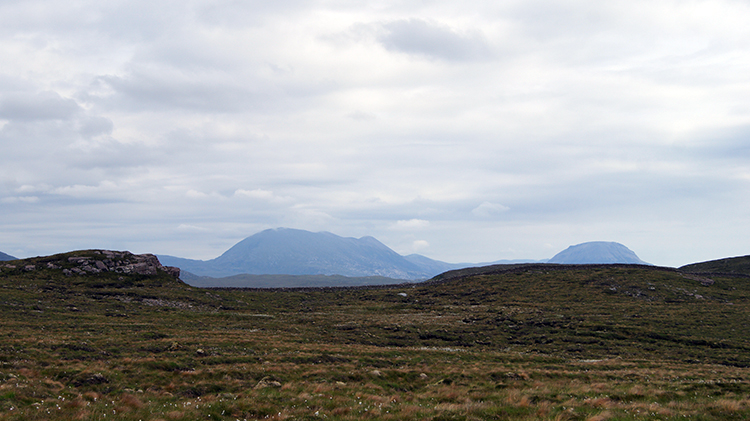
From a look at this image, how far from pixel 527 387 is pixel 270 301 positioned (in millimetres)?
76979

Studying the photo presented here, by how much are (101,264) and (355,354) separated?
81.4m

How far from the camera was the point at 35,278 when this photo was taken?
79.6 metres

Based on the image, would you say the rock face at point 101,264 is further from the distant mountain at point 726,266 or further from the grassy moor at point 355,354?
the distant mountain at point 726,266

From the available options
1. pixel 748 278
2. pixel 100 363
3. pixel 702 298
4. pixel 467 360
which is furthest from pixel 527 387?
pixel 748 278

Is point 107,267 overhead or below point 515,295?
overhead

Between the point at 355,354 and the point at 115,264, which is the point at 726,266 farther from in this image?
the point at 115,264

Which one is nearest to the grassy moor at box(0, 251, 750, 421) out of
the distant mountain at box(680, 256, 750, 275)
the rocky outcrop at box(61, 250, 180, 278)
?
the rocky outcrop at box(61, 250, 180, 278)

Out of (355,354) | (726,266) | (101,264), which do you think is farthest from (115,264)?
(726,266)

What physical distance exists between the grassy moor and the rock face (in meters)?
0.57

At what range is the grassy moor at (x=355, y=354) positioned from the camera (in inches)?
683

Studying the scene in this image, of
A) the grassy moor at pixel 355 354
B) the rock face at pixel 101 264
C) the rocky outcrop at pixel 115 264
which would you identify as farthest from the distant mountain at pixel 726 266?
the rock face at pixel 101 264

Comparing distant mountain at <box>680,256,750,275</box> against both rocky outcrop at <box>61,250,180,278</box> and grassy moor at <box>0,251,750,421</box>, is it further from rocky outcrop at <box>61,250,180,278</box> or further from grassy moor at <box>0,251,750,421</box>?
rocky outcrop at <box>61,250,180,278</box>

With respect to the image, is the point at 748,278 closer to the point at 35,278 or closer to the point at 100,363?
the point at 100,363

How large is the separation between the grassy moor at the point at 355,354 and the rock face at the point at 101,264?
574 mm
